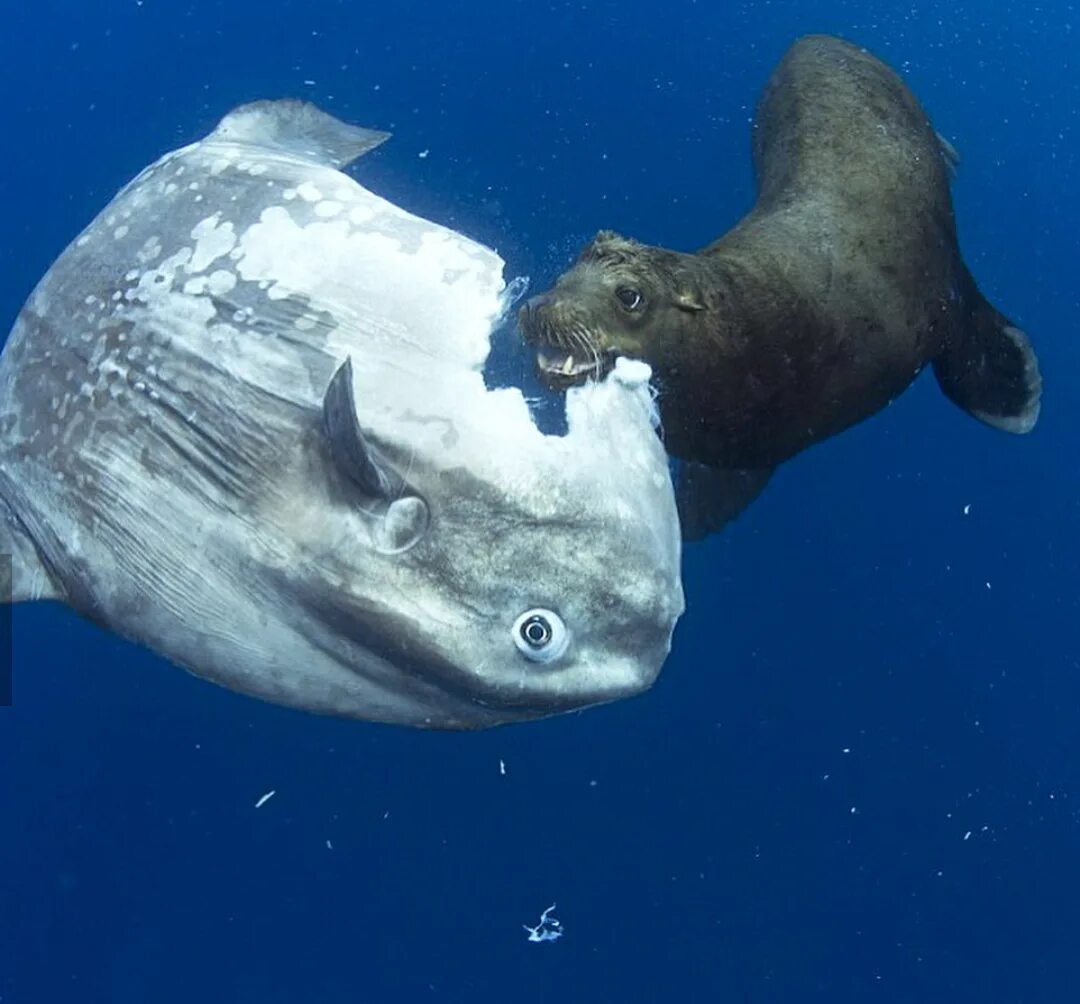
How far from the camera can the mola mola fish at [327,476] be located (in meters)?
2.96

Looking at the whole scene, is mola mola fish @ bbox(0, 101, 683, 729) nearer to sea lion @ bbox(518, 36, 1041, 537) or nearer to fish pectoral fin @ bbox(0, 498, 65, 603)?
fish pectoral fin @ bbox(0, 498, 65, 603)

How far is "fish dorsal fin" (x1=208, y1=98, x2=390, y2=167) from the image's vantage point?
4367 mm

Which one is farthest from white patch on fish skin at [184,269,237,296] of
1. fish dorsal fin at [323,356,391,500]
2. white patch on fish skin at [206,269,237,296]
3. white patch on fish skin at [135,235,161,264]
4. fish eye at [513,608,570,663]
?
fish eye at [513,608,570,663]

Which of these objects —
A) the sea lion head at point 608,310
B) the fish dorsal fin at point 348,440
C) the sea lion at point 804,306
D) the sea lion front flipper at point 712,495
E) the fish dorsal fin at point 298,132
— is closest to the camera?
the fish dorsal fin at point 348,440

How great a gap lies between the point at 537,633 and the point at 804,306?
6.34 ft

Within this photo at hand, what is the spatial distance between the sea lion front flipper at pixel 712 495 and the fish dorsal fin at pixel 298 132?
68.3 inches

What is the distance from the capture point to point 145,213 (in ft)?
12.1

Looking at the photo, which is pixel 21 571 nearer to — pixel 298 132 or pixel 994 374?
pixel 298 132

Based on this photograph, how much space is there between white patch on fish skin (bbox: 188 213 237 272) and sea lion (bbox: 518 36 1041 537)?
84cm

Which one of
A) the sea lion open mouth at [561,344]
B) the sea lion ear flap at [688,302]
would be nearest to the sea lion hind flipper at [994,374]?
the sea lion ear flap at [688,302]

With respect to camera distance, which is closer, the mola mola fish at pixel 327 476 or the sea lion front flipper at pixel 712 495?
the mola mola fish at pixel 327 476

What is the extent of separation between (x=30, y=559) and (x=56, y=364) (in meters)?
0.55

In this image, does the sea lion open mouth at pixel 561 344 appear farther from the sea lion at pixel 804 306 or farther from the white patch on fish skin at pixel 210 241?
the white patch on fish skin at pixel 210 241

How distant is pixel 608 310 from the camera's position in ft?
12.1
